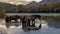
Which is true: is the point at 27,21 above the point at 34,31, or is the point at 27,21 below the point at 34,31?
above

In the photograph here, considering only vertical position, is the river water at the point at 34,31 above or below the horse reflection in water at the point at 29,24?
below

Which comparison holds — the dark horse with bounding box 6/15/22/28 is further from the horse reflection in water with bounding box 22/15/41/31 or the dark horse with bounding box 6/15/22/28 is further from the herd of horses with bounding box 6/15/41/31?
the horse reflection in water with bounding box 22/15/41/31

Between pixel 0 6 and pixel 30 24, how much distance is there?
537 mm

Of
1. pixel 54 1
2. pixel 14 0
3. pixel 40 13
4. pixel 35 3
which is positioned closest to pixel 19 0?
pixel 14 0

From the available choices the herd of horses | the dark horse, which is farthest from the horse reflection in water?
the dark horse

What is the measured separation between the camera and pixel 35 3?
2002 millimetres

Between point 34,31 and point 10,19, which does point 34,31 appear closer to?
point 34,31

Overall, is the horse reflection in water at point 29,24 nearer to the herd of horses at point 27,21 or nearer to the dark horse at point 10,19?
the herd of horses at point 27,21

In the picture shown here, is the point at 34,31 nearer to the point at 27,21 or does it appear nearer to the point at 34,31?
the point at 34,31

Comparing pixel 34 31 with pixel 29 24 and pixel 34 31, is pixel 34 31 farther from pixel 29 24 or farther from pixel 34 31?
pixel 29 24

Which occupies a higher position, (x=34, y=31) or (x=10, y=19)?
(x=10, y=19)

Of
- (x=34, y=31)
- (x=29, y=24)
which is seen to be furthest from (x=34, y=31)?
(x=29, y=24)

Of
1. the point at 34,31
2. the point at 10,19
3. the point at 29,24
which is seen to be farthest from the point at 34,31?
the point at 10,19

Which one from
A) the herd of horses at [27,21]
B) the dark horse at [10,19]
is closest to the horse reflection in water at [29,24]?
the herd of horses at [27,21]
